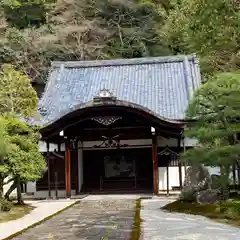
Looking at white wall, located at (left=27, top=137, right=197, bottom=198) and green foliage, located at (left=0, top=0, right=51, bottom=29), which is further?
green foliage, located at (left=0, top=0, right=51, bottom=29)

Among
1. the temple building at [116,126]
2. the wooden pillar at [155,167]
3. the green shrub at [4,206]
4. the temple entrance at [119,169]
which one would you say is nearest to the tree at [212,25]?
Answer: the green shrub at [4,206]

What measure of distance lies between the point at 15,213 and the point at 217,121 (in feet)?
20.6

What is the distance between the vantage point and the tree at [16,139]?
42.7ft

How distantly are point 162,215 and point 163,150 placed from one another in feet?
24.9

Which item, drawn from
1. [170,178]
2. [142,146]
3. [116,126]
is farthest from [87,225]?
[170,178]

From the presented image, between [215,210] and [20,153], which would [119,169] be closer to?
[20,153]

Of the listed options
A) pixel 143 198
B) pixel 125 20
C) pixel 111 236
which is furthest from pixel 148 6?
pixel 111 236

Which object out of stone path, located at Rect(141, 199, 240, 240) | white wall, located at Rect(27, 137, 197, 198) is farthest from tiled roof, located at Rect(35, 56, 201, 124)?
stone path, located at Rect(141, 199, 240, 240)

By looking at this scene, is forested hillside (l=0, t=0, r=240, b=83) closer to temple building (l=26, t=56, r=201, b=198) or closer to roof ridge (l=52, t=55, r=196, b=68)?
roof ridge (l=52, t=55, r=196, b=68)

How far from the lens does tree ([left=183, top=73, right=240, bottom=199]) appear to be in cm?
1055

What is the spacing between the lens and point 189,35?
843cm

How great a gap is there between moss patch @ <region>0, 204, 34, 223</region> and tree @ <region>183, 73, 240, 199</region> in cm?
490

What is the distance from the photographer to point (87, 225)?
942cm

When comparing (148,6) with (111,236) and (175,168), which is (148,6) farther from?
(111,236)
